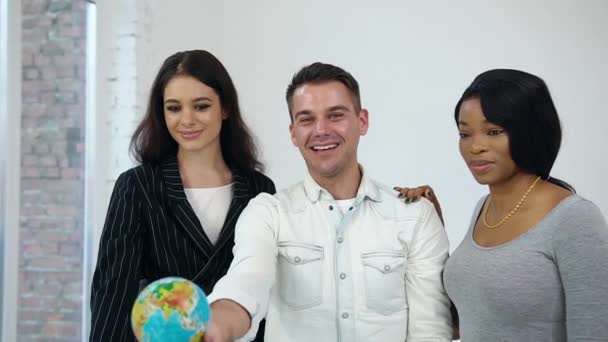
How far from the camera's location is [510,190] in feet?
5.00

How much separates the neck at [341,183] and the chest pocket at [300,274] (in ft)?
0.55

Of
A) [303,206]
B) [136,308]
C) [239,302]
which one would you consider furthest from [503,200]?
[136,308]

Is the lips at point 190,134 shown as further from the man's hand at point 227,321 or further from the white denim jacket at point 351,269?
the man's hand at point 227,321

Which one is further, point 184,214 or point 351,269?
point 184,214

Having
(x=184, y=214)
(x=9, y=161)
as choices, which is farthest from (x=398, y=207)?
(x=9, y=161)

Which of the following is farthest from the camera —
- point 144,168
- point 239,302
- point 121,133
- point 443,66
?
point 443,66

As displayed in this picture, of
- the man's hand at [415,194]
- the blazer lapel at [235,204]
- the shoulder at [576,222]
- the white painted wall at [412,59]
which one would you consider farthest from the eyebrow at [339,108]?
the white painted wall at [412,59]

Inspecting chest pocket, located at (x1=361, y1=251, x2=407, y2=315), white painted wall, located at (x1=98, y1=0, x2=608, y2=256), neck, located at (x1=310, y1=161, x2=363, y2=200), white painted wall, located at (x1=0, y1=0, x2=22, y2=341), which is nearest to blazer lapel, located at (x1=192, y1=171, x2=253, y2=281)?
neck, located at (x1=310, y1=161, x2=363, y2=200)

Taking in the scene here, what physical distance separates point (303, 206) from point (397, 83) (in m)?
2.17

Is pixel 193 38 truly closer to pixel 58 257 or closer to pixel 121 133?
pixel 121 133

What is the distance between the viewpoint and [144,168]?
6.04 feet

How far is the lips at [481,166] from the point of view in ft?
4.93

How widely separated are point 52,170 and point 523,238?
7.40ft

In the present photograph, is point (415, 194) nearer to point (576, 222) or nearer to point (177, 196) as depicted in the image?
point (576, 222)
